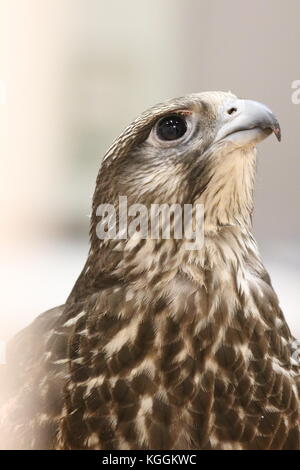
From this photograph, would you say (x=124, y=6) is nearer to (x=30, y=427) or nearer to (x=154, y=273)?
(x=154, y=273)

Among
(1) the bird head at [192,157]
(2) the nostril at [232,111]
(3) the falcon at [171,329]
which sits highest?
(2) the nostril at [232,111]

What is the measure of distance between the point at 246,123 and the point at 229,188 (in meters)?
0.14

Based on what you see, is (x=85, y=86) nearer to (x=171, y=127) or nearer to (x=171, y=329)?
(x=171, y=127)

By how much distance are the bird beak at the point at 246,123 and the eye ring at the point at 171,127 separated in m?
0.06

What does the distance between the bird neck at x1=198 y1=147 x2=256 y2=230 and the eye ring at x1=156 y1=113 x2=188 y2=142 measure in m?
0.07

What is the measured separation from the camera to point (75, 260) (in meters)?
1.20

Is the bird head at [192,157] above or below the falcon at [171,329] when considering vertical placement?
above

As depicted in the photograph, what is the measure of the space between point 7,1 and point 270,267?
0.61 meters

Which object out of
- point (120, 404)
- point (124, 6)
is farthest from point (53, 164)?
point (120, 404)

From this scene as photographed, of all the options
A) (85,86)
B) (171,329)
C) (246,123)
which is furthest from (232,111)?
(171,329)

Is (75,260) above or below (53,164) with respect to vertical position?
below

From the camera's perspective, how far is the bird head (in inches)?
41.6

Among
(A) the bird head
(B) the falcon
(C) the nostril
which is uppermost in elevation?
(C) the nostril

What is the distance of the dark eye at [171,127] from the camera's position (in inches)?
43.2
